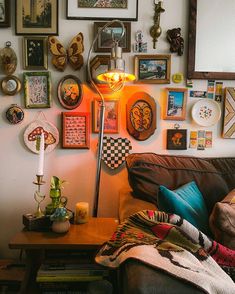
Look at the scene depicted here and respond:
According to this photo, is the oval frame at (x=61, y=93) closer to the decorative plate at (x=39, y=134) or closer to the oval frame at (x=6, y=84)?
the decorative plate at (x=39, y=134)

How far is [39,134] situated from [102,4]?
3.19ft

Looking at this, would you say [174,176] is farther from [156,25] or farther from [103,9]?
[103,9]

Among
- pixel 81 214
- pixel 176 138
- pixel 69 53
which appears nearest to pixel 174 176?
pixel 176 138

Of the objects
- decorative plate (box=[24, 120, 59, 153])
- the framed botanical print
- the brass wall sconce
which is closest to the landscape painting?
the brass wall sconce

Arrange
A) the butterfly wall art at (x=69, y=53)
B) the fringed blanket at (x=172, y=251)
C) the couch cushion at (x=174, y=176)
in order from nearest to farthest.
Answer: the fringed blanket at (x=172, y=251) < the couch cushion at (x=174, y=176) < the butterfly wall art at (x=69, y=53)

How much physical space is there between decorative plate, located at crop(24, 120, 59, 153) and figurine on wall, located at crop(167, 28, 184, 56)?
3.21 feet

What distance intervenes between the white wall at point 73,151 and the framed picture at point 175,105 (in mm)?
46

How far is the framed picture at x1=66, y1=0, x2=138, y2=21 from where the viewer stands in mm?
1827

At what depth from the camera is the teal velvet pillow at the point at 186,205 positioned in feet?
3.86

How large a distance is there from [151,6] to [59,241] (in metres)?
1.59

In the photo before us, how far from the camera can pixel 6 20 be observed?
71.7 inches

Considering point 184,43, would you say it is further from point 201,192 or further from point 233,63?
point 201,192

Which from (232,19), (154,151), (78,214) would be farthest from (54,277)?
(232,19)

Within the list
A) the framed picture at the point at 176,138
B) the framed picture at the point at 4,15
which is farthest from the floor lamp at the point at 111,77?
the framed picture at the point at 4,15
